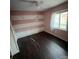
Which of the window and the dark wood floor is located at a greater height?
the window

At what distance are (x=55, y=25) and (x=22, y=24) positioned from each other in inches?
16.8

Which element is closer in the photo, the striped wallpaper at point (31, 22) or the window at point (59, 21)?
the window at point (59, 21)

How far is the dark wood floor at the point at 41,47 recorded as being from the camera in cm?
96

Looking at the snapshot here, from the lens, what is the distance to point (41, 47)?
1.08 metres

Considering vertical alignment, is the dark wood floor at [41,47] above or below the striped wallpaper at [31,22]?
below

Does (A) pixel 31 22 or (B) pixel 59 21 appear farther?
(A) pixel 31 22

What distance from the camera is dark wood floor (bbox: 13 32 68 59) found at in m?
0.96

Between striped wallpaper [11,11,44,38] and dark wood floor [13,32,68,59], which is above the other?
striped wallpaper [11,11,44,38]

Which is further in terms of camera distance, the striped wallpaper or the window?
the striped wallpaper

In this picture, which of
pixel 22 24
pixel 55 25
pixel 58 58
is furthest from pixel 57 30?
pixel 22 24

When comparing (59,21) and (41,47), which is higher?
(59,21)

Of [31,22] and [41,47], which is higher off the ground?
[31,22]

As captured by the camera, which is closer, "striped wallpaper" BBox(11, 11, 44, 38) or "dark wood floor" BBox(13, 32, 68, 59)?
"dark wood floor" BBox(13, 32, 68, 59)
